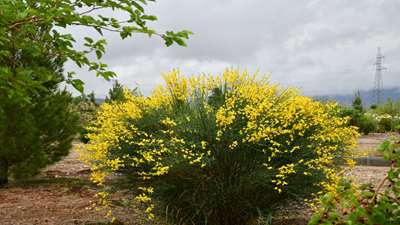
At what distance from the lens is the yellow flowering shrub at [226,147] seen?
4656 mm

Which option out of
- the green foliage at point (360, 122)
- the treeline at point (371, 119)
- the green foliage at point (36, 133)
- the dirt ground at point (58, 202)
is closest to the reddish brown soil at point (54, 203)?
the dirt ground at point (58, 202)

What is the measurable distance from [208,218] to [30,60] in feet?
18.6

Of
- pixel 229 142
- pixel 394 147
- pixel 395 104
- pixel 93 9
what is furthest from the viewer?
pixel 395 104

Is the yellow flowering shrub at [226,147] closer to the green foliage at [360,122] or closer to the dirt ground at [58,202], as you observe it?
the dirt ground at [58,202]

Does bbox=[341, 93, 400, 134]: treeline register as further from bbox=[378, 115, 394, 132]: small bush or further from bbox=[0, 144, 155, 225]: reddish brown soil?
bbox=[0, 144, 155, 225]: reddish brown soil

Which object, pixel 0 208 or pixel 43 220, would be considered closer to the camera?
pixel 43 220

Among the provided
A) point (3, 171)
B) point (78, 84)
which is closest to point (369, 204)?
point (78, 84)

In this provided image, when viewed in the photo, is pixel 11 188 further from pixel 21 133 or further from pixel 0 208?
pixel 0 208

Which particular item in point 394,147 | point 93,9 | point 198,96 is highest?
point 93,9

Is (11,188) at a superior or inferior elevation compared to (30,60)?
inferior

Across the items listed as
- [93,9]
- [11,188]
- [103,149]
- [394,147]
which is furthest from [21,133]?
[394,147]

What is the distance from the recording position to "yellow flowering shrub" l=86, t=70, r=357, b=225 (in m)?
4.66

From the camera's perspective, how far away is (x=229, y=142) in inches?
183

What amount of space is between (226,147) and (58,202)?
353 cm
